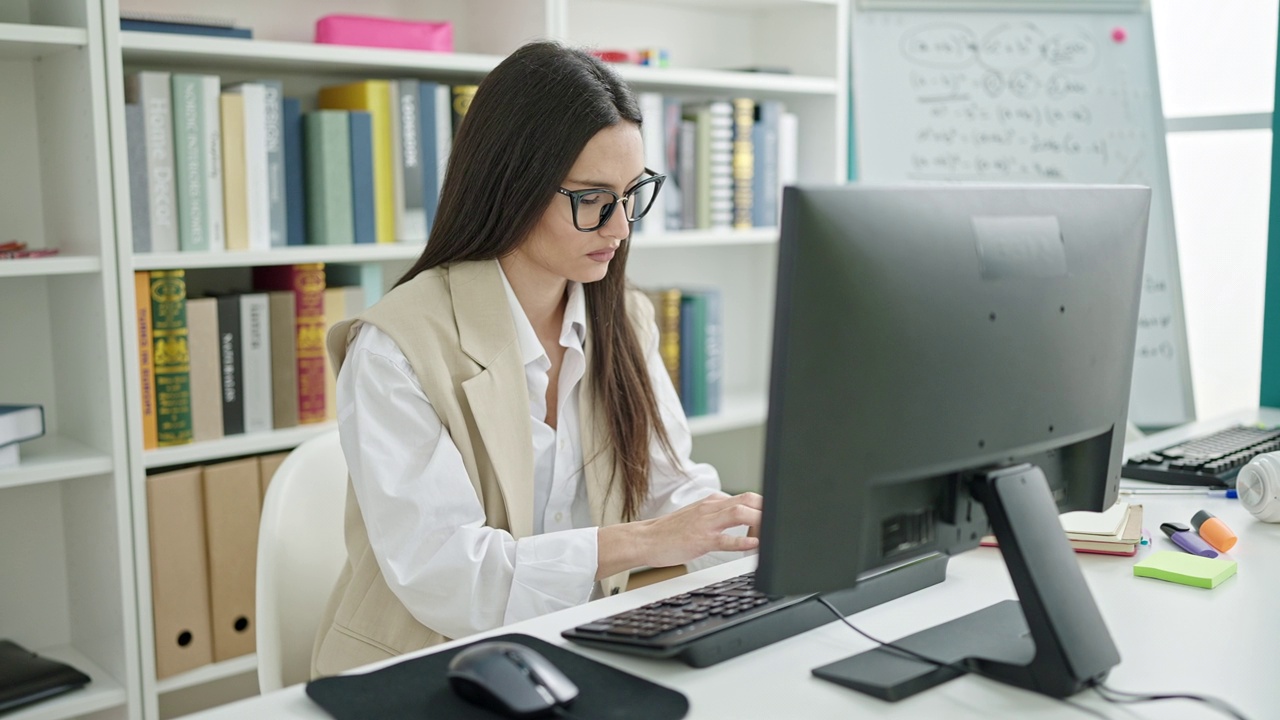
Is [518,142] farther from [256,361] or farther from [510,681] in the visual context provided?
[256,361]

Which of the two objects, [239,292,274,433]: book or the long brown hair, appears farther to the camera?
[239,292,274,433]: book

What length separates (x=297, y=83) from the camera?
2301 mm

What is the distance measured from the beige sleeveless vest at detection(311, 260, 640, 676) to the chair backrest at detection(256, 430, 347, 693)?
0.04 meters

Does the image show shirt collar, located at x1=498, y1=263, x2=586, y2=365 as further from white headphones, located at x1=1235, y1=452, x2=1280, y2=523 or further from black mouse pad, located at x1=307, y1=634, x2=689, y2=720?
white headphones, located at x1=1235, y1=452, x2=1280, y2=523

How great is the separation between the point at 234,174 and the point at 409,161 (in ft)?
1.07

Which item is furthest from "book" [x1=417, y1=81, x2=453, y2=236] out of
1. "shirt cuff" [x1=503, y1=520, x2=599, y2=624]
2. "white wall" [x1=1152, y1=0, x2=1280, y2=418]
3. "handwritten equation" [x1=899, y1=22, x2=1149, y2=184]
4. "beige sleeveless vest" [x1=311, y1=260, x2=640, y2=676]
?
"white wall" [x1=1152, y1=0, x2=1280, y2=418]

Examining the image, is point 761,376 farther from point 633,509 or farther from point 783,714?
point 783,714

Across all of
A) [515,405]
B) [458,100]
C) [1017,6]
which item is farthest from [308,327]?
[1017,6]

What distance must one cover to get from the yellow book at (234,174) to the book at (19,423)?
1.36 ft

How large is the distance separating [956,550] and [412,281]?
77 cm

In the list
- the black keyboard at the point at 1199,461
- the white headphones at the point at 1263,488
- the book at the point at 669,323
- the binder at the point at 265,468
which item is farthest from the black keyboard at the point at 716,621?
the book at the point at 669,323

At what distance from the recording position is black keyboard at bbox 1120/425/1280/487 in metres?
1.67

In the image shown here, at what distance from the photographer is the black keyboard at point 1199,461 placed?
1.67 m

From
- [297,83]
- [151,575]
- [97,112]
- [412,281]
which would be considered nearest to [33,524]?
[151,575]
